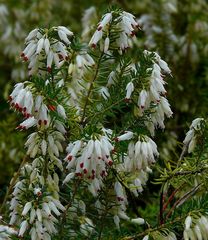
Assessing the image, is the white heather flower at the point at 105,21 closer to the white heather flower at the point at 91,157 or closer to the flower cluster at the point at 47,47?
the flower cluster at the point at 47,47

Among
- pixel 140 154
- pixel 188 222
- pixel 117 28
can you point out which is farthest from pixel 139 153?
pixel 117 28

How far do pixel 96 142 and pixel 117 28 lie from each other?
56 centimetres

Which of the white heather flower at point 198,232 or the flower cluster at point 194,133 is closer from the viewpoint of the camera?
the white heather flower at point 198,232

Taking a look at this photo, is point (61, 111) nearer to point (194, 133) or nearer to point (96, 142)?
point (96, 142)

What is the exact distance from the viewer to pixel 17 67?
21.0 feet

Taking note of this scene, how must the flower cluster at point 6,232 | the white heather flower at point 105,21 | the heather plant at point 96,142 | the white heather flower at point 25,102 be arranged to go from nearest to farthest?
the white heather flower at point 25,102
the heather plant at point 96,142
the white heather flower at point 105,21
the flower cluster at point 6,232

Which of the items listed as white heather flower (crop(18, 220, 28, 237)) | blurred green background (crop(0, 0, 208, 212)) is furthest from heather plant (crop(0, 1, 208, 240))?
blurred green background (crop(0, 0, 208, 212))

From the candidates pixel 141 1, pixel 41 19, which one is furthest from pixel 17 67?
pixel 141 1

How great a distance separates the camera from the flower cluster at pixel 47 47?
8.91 feet

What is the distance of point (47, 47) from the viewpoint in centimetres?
270

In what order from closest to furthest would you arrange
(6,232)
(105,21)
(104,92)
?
(105,21), (6,232), (104,92)

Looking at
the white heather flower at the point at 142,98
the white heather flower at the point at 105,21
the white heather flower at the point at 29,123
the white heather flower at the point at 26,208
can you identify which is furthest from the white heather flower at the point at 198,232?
the white heather flower at the point at 105,21

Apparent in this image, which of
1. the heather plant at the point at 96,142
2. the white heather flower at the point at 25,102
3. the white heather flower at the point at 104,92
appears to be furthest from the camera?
the white heather flower at the point at 104,92

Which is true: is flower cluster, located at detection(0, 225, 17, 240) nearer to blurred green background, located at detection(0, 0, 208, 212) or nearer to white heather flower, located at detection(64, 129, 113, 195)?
white heather flower, located at detection(64, 129, 113, 195)
